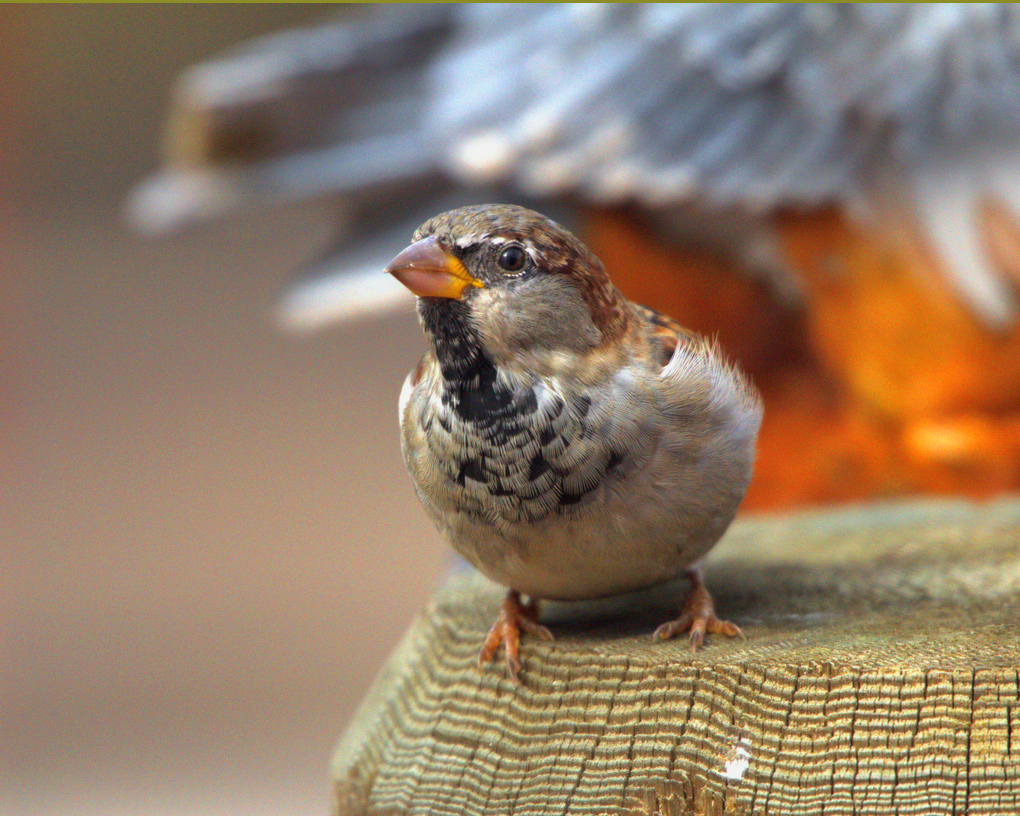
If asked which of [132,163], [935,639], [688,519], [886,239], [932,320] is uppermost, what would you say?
[132,163]

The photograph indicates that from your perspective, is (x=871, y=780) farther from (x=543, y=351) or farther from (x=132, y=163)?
(x=132, y=163)

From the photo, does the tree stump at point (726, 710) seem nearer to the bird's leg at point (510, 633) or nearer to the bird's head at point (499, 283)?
the bird's leg at point (510, 633)

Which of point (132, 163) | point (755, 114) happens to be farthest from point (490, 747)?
point (132, 163)

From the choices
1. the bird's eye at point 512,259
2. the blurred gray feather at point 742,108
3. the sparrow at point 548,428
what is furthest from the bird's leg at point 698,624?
the blurred gray feather at point 742,108

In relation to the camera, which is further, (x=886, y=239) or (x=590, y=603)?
(x=886, y=239)

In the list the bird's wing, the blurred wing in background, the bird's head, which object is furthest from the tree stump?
the bird's wing
